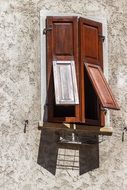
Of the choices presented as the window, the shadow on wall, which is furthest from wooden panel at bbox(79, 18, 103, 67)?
the shadow on wall

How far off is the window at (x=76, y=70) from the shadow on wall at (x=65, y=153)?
12.2 inches

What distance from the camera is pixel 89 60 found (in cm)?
1059

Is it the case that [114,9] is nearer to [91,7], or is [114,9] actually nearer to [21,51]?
[91,7]

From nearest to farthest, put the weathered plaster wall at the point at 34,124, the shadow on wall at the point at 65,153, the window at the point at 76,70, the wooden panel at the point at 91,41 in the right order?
the window at the point at 76,70 → the weathered plaster wall at the point at 34,124 → the shadow on wall at the point at 65,153 → the wooden panel at the point at 91,41

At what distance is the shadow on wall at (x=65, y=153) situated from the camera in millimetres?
10453

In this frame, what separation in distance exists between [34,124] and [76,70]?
1.02 m

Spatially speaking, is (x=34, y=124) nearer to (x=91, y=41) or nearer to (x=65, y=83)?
(x=65, y=83)

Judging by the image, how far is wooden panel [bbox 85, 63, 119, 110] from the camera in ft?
32.9

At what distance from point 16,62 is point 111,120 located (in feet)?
5.62

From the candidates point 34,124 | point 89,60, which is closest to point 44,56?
point 89,60

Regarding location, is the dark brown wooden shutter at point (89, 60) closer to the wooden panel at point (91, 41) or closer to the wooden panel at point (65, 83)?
the wooden panel at point (91, 41)

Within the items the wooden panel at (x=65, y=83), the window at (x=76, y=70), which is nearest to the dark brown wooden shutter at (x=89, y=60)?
the window at (x=76, y=70)

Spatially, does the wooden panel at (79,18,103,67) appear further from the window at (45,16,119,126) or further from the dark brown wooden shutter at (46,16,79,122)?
the dark brown wooden shutter at (46,16,79,122)

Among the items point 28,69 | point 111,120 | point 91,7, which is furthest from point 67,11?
point 111,120
